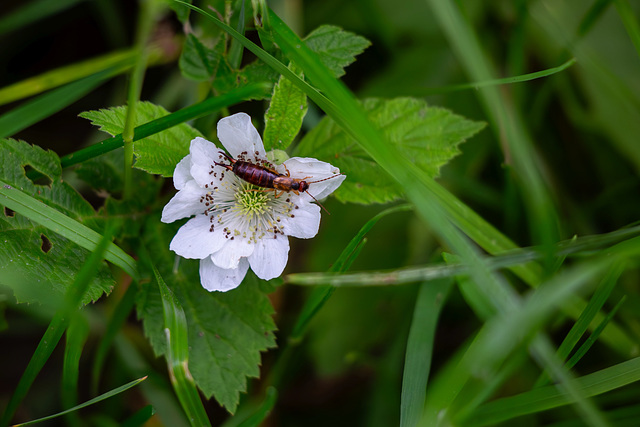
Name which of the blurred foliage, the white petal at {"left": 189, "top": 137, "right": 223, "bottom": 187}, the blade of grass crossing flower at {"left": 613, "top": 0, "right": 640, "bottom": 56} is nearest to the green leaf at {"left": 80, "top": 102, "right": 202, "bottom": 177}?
the blurred foliage

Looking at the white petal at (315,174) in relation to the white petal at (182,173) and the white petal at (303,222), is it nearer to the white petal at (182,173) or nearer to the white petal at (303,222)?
the white petal at (303,222)

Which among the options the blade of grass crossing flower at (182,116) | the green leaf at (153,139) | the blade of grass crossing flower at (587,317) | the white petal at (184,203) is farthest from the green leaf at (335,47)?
the blade of grass crossing flower at (587,317)

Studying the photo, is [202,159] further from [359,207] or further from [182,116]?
[359,207]

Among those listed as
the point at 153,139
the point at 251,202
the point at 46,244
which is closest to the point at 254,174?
the point at 251,202

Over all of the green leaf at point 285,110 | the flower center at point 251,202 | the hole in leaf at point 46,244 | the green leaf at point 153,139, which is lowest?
the flower center at point 251,202

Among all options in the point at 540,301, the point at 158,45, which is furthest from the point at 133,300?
the point at 158,45

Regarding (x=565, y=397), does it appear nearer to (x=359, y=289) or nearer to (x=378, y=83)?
(x=359, y=289)
